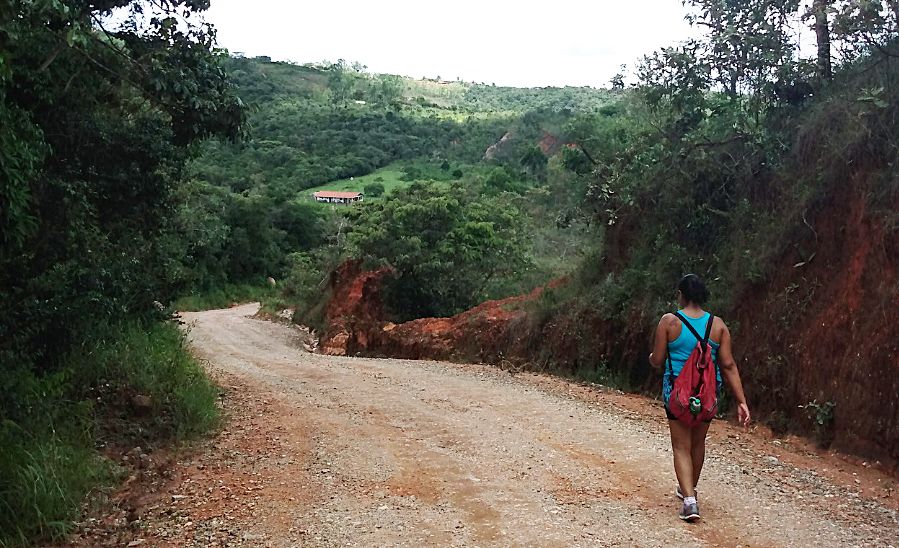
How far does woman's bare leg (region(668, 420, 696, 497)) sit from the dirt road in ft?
0.80

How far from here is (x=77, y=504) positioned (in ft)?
19.7

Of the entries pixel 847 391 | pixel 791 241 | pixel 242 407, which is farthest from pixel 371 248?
pixel 847 391

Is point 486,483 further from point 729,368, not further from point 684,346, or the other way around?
point 729,368

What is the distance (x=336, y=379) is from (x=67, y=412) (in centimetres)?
586

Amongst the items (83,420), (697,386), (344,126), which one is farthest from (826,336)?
(344,126)

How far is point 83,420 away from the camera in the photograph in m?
7.48

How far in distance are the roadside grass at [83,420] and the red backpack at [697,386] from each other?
4.68 m

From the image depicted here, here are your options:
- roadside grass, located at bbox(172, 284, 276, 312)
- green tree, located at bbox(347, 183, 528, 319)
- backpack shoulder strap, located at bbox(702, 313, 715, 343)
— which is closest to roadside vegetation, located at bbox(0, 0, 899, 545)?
backpack shoulder strap, located at bbox(702, 313, 715, 343)

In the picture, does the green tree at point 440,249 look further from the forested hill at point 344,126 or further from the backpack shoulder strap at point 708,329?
the forested hill at point 344,126

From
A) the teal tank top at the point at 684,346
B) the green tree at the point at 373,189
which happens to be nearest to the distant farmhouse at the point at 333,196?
the green tree at the point at 373,189

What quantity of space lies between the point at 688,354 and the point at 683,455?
2.59ft

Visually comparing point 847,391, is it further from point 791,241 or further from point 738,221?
point 738,221

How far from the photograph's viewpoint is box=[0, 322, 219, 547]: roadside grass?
5648 mm

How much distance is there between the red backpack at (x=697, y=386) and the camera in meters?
5.70
